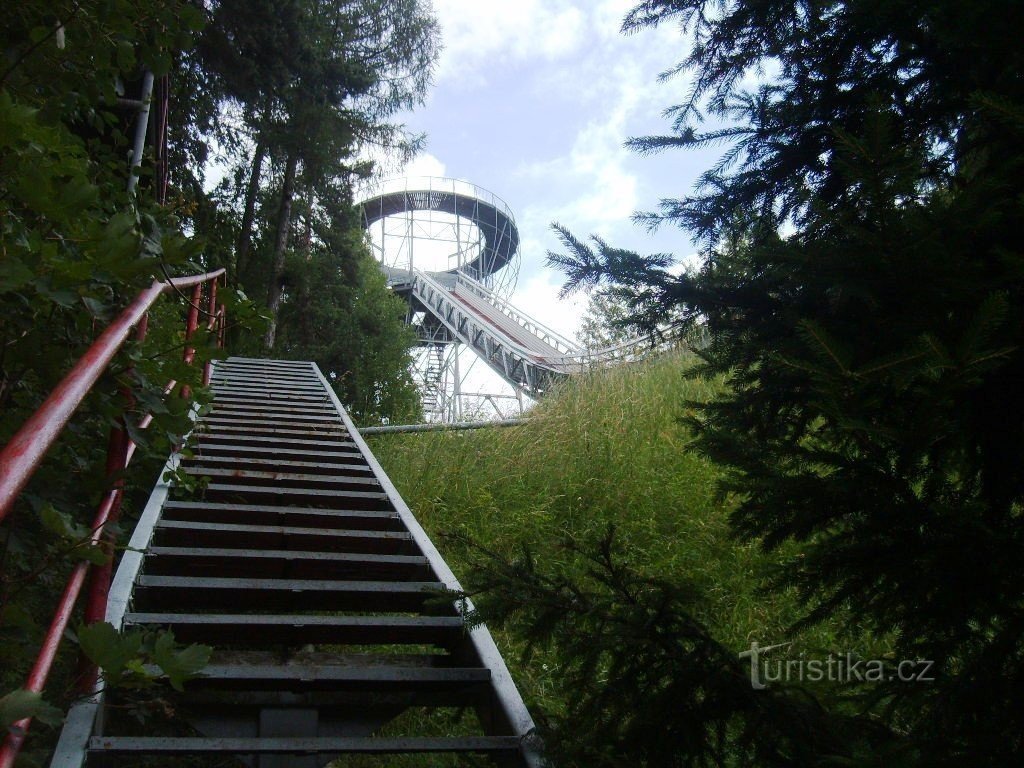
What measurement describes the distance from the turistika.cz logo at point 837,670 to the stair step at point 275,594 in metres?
1.19

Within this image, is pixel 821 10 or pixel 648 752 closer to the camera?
pixel 648 752

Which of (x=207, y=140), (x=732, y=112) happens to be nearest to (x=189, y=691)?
(x=732, y=112)

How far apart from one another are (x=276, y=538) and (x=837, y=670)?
2292 millimetres

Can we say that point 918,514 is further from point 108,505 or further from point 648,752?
point 108,505

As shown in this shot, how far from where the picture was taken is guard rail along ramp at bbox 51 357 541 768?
2.00 meters

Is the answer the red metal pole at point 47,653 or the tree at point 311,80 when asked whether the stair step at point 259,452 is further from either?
the tree at point 311,80

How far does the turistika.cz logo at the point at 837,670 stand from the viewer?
5.31ft

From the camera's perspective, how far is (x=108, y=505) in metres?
1.86

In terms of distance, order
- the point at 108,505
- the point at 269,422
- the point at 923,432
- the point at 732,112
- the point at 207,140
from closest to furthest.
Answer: the point at 923,432, the point at 108,505, the point at 732,112, the point at 269,422, the point at 207,140

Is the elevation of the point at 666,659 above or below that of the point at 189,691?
above

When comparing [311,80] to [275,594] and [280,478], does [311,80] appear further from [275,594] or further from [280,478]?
[275,594]

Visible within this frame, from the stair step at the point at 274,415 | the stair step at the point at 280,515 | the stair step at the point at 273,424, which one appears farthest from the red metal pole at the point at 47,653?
the stair step at the point at 274,415

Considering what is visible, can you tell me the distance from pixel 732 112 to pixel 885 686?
1907mm

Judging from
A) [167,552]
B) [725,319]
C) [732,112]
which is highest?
[732,112]
